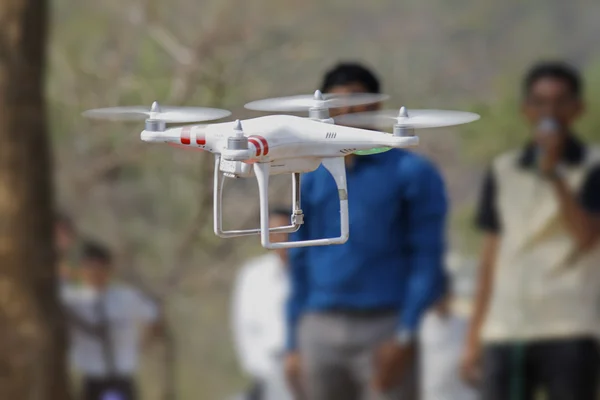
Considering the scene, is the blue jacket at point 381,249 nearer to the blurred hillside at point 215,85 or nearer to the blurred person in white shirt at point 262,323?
the blurred person in white shirt at point 262,323

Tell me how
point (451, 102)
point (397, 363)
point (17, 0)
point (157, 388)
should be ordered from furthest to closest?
point (157, 388)
point (451, 102)
point (17, 0)
point (397, 363)

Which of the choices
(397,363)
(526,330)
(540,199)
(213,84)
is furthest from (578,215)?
(213,84)

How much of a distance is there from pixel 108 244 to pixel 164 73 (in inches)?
26.0

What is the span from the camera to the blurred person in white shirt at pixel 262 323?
4.32m

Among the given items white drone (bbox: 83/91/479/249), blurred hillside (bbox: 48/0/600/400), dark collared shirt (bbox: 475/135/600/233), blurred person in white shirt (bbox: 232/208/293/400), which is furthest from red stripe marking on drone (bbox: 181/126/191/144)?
blurred hillside (bbox: 48/0/600/400)

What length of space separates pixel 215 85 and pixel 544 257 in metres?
1.23

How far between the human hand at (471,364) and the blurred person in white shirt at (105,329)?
1.16 m

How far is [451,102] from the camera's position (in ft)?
15.3

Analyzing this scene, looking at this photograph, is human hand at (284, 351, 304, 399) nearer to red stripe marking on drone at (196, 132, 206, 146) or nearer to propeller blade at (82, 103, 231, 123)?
propeller blade at (82, 103, 231, 123)

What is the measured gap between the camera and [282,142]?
4.72 ft

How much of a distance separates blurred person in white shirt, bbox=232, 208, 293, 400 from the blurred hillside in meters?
0.11

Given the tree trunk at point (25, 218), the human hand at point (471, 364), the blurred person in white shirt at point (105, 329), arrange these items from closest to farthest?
1. the human hand at point (471, 364)
2. the tree trunk at point (25, 218)
3. the blurred person in white shirt at point (105, 329)

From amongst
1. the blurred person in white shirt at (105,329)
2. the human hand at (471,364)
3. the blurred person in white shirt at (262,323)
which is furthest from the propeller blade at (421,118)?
the blurred person in white shirt at (105,329)

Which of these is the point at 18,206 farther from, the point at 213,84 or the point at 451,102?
the point at 451,102
